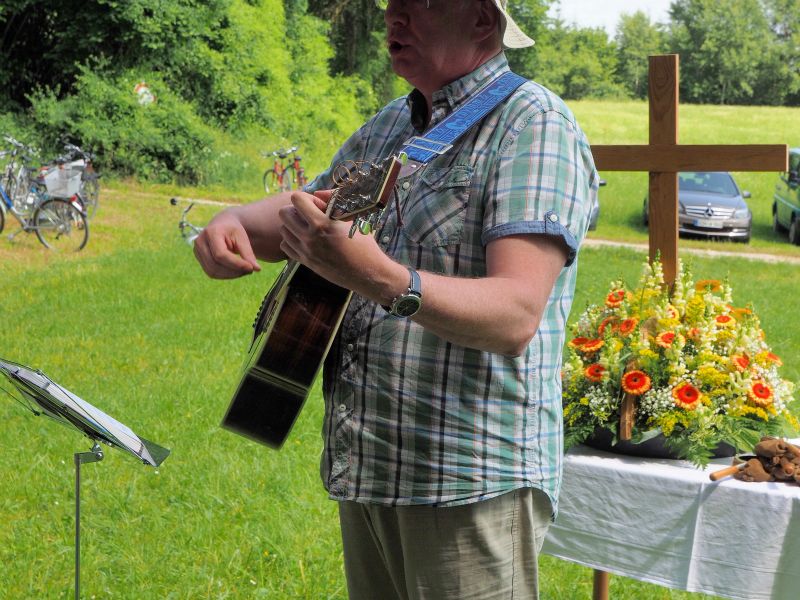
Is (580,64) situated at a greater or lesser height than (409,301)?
greater

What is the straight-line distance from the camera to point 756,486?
104 inches

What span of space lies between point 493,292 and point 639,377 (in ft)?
4.76

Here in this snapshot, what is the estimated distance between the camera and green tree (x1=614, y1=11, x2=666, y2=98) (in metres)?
88.6

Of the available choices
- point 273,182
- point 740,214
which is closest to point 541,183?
point 740,214

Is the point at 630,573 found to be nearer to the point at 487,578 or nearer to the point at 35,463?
the point at 487,578

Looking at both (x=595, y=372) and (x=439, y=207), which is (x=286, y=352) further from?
(x=595, y=372)

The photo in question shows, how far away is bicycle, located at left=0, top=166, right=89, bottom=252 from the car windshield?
11989 mm

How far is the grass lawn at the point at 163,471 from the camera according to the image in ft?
13.3

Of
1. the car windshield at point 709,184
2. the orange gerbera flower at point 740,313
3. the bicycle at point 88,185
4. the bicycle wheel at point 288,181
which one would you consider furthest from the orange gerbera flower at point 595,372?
the bicycle wheel at point 288,181

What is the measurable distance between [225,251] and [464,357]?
22.7 inches

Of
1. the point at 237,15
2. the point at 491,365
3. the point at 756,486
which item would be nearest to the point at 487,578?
the point at 491,365

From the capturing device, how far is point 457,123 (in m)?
1.81

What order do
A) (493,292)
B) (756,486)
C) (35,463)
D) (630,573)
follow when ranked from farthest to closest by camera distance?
(35,463) → (630,573) → (756,486) → (493,292)

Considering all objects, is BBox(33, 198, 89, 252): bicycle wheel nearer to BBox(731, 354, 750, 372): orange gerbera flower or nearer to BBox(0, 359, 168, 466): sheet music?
BBox(731, 354, 750, 372): orange gerbera flower
